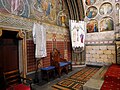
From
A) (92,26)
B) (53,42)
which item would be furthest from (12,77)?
(92,26)

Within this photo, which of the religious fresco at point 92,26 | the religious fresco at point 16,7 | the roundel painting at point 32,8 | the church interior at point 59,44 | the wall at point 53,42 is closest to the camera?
the church interior at point 59,44

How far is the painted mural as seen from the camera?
3941mm

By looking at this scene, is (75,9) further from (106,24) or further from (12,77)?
(12,77)

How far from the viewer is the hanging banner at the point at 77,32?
759 cm

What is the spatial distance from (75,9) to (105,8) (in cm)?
213

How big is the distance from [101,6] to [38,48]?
5846 millimetres

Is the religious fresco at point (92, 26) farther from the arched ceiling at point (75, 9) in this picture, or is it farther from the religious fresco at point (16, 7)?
the religious fresco at point (16, 7)

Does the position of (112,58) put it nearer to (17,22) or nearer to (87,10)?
(87,10)

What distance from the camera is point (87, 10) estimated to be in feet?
27.2

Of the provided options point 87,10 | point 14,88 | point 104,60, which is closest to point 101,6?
point 87,10

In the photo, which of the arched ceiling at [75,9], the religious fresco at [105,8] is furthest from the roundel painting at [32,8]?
the religious fresco at [105,8]

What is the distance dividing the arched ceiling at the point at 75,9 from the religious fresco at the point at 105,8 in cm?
136

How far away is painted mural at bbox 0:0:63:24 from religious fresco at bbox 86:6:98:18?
2.46 metres

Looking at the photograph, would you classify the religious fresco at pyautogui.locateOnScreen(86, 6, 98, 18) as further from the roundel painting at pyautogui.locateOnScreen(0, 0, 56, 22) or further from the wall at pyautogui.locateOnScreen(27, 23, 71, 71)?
the roundel painting at pyautogui.locateOnScreen(0, 0, 56, 22)
